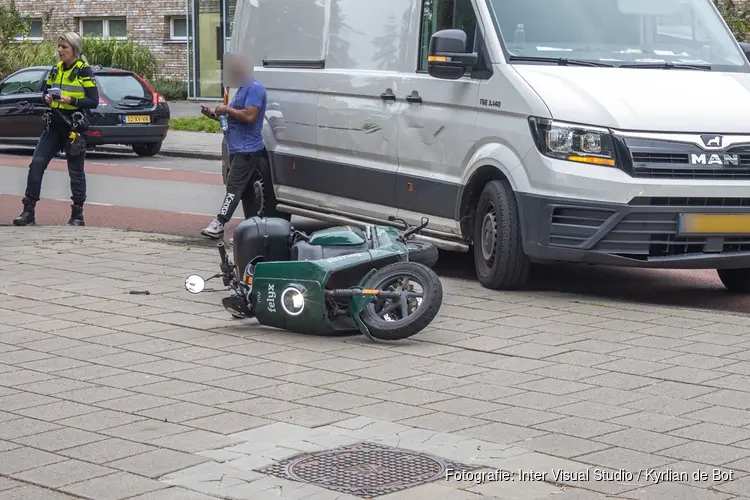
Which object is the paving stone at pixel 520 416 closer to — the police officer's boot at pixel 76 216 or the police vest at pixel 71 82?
the police vest at pixel 71 82

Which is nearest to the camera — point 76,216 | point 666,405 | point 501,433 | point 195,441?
point 195,441

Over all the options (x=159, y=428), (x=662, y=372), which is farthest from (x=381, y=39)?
(x=159, y=428)

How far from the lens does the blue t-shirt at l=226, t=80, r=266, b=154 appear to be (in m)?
11.4

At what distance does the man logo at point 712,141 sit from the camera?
849cm

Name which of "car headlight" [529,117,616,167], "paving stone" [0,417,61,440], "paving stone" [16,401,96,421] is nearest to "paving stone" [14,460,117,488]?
"paving stone" [0,417,61,440]

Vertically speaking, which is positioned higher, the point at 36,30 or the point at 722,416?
the point at 36,30

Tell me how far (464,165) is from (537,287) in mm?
1001

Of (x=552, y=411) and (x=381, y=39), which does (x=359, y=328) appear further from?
(x=381, y=39)

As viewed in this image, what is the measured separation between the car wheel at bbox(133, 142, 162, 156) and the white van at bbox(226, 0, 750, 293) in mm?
13915

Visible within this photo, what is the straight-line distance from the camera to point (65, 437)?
18.4 feet

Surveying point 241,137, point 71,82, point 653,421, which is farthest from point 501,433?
point 71,82

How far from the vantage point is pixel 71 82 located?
1286 cm

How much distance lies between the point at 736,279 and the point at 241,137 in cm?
439

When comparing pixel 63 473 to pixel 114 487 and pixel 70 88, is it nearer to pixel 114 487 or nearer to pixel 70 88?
pixel 114 487
